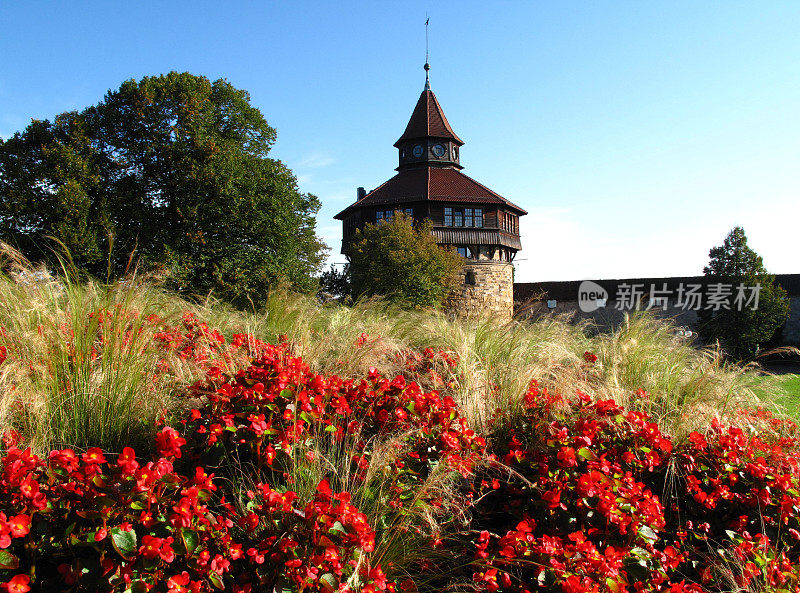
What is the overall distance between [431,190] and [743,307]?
15.8 metres

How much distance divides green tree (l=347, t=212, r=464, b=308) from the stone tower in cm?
537

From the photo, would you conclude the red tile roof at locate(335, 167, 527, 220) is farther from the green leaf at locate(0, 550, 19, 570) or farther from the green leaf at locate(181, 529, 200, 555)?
the green leaf at locate(0, 550, 19, 570)

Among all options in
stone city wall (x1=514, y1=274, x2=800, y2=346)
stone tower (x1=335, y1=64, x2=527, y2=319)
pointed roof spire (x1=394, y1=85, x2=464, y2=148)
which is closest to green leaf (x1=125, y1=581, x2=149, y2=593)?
stone tower (x1=335, y1=64, x2=527, y2=319)

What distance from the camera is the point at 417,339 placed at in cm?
590

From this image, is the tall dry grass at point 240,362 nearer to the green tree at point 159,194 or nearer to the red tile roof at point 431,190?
the green tree at point 159,194

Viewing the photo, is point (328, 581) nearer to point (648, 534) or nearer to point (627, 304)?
point (648, 534)

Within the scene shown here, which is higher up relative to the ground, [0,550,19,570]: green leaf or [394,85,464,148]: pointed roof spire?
[394,85,464,148]: pointed roof spire

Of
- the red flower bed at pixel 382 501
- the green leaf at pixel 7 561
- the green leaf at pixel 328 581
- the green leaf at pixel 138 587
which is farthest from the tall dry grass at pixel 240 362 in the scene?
the green leaf at pixel 328 581

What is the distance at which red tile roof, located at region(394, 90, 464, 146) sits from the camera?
3089 centimetres

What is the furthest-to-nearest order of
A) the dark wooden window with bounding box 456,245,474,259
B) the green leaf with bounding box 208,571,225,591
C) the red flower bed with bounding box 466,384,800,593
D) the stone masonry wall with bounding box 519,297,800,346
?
the stone masonry wall with bounding box 519,297,800,346 < the dark wooden window with bounding box 456,245,474,259 < the red flower bed with bounding box 466,384,800,593 < the green leaf with bounding box 208,571,225,591

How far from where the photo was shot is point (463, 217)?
2847 centimetres

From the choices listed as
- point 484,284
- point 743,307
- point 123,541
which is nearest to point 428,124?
point 484,284

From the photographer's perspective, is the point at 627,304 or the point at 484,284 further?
the point at 627,304

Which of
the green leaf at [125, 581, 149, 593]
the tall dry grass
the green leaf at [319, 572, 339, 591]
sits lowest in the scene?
the green leaf at [319, 572, 339, 591]
